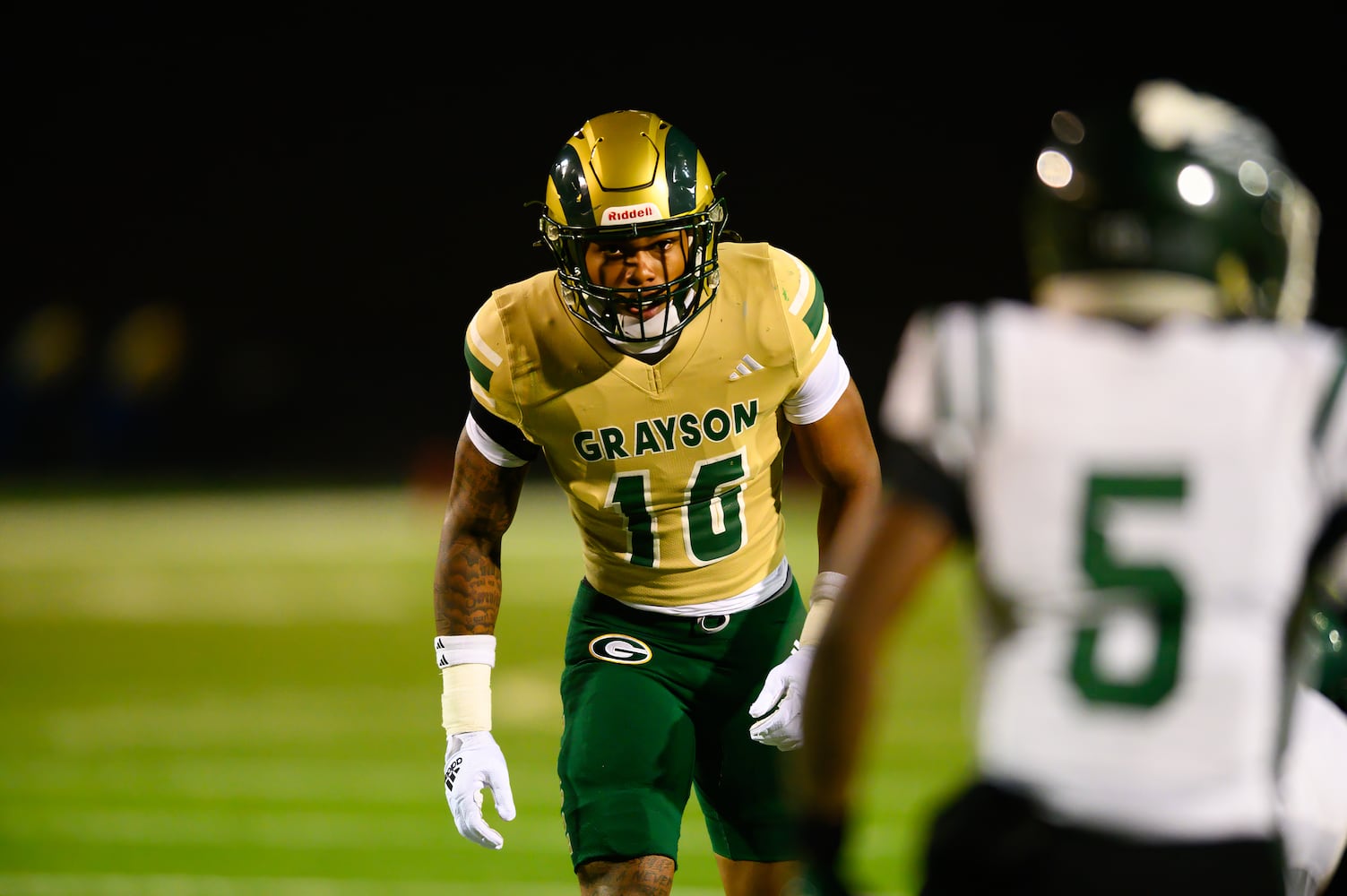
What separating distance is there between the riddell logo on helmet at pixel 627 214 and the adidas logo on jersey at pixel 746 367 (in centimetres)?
31

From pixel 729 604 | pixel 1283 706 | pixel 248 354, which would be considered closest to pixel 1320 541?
pixel 1283 706

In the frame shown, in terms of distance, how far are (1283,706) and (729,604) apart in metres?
1.58

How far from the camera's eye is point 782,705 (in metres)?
2.77

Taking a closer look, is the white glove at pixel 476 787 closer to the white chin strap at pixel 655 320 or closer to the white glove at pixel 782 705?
the white glove at pixel 782 705

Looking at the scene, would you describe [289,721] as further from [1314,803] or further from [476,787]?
[1314,803]

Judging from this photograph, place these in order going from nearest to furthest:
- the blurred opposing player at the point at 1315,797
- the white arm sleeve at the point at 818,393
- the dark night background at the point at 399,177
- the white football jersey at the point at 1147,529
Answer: the white football jersey at the point at 1147,529, the blurred opposing player at the point at 1315,797, the white arm sleeve at the point at 818,393, the dark night background at the point at 399,177

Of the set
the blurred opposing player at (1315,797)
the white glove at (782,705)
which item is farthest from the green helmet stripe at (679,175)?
the blurred opposing player at (1315,797)

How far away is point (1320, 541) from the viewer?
149cm

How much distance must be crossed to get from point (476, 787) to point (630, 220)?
1062 millimetres

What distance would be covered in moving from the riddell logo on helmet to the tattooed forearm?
1.66 ft

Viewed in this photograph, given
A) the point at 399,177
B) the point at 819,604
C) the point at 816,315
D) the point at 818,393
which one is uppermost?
the point at 816,315

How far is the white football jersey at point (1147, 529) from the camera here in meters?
1.45

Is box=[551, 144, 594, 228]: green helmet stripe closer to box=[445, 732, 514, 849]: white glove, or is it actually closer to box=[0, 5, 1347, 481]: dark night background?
box=[445, 732, 514, 849]: white glove

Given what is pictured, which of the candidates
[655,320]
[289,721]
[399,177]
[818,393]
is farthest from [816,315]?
[399,177]
